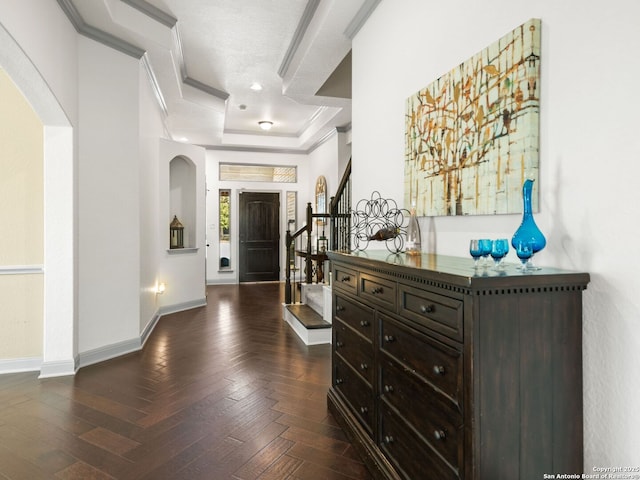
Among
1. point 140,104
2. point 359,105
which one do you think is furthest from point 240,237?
point 359,105

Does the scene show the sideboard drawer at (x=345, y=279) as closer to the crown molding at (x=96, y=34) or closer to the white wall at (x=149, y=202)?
the white wall at (x=149, y=202)

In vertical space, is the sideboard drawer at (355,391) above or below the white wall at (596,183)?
below

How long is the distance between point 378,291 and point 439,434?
2.39 ft

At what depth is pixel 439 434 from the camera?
146 cm

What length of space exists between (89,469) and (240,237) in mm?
7222

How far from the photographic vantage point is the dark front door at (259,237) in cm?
915

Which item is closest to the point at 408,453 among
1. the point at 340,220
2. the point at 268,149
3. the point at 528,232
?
the point at 528,232

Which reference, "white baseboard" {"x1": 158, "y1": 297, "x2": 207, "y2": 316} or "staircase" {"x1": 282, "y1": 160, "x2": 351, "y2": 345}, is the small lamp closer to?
"white baseboard" {"x1": 158, "y1": 297, "x2": 207, "y2": 316}

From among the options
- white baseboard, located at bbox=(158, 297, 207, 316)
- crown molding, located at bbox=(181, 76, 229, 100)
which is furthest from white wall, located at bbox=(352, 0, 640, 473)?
white baseboard, located at bbox=(158, 297, 207, 316)

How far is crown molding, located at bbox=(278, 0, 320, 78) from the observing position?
3693 mm

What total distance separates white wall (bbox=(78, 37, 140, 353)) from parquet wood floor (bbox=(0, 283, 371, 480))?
1.44ft

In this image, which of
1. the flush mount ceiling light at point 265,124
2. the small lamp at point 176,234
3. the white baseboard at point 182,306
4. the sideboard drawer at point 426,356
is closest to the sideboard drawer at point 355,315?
the sideboard drawer at point 426,356

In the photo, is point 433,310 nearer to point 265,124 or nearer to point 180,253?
point 180,253

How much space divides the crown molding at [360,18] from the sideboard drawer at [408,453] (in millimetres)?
2990
